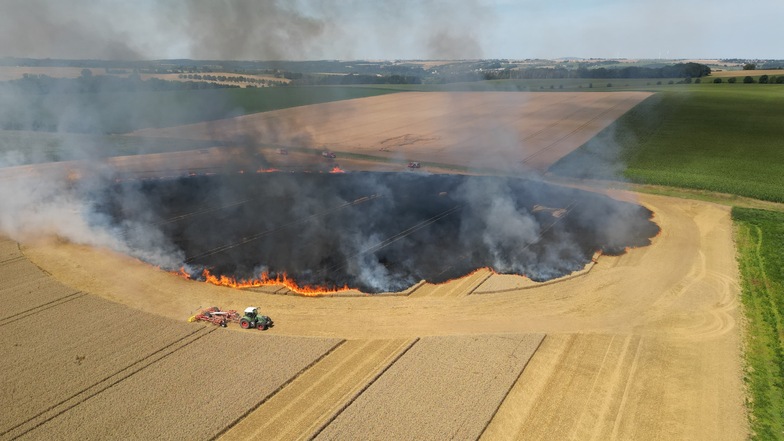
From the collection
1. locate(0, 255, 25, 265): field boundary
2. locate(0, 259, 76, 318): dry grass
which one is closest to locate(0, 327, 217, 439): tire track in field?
locate(0, 259, 76, 318): dry grass

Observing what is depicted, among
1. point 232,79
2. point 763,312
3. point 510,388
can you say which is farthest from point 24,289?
point 232,79

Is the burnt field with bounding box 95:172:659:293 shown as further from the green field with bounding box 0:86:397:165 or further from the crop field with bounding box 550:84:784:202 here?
the green field with bounding box 0:86:397:165

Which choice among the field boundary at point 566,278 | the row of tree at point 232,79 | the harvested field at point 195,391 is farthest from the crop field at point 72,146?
the field boundary at point 566,278

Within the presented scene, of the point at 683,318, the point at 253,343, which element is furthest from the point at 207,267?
the point at 683,318

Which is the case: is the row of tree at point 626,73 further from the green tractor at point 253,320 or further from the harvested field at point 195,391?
the harvested field at point 195,391

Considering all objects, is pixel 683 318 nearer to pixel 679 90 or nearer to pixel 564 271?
pixel 564 271
